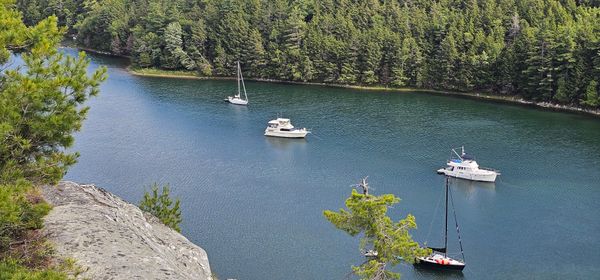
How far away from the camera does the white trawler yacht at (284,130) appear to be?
68.8 m

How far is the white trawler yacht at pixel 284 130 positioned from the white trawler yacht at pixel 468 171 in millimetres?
18898

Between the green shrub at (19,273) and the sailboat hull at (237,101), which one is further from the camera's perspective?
the sailboat hull at (237,101)

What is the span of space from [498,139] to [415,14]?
1638 inches

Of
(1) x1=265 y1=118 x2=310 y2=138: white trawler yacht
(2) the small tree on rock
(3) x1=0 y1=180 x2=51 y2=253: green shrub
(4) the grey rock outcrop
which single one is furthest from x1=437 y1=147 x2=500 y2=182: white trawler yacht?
(3) x1=0 y1=180 x2=51 y2=253: green shrub

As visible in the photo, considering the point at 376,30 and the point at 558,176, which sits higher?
the point at 376,30

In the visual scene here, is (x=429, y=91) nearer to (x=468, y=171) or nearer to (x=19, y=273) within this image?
(x=468, y=171)

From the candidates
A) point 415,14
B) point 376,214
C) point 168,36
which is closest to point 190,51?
point 168,36

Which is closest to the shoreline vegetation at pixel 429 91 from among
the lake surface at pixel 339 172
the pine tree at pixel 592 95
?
the pine tree at pixel 592 95

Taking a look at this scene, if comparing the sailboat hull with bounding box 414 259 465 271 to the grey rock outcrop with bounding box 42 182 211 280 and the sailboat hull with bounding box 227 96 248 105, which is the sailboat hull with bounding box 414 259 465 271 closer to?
the grey rock outcrop with bounding box 42 182 211 280

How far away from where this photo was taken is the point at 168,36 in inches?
4316

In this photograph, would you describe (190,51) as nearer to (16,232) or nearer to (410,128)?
(410,128)

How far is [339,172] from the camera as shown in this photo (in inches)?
2222

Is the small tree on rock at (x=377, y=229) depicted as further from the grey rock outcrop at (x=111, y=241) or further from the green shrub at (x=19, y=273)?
the green shrub at (x=19, y=273)

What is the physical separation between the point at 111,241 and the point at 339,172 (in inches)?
1480
